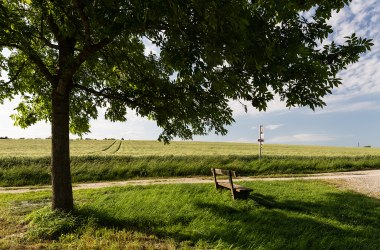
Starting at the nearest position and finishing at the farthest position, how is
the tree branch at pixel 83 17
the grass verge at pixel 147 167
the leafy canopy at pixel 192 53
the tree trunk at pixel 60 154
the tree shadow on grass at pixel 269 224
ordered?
1. the leafy canopy at pixel 192 53
2. the tree branch at pixel 83 17
3. the tree shadow on grass at pixel 269 224
4. the tree trunk at pixel 60 154
5. the grass verge at pixel 147 167

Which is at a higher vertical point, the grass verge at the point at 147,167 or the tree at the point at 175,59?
the tree at the point at 175,59

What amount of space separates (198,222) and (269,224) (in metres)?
1.79

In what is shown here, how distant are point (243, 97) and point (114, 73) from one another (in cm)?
573

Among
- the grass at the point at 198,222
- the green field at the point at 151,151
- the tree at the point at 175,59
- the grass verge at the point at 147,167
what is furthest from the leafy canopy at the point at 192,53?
the green field at the point at 151,151

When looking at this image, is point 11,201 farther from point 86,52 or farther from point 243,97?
point 243,97

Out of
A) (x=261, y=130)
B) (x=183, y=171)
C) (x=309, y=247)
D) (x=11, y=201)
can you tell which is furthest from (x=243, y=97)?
(x=261, y=130)

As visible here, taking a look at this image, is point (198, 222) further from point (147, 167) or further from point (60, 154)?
point (147, 167)

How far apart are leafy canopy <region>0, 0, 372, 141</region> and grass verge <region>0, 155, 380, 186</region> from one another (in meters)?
9.82

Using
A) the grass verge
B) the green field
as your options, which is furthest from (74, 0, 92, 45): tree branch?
the green field

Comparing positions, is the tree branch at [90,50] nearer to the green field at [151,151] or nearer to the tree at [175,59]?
the tree at [175,59]

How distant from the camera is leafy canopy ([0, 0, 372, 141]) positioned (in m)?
5.82

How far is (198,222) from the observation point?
30.1ft

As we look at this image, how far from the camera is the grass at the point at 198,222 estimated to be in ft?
25.2

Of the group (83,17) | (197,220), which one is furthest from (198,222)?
(83,17)
